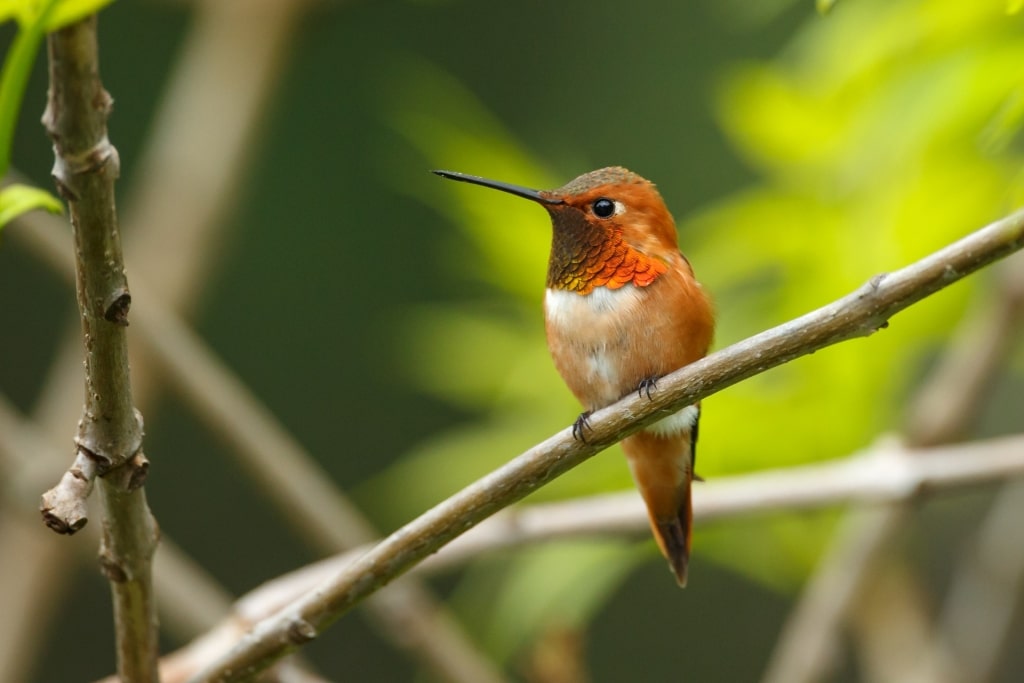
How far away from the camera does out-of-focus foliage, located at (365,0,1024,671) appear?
175 cm

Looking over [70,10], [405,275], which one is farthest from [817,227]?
[405,275]

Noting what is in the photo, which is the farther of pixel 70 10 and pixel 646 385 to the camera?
pixel 646 385

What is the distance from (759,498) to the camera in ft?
4.65

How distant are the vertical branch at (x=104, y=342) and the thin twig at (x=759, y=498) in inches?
16.2

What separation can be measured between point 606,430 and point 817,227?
1.01 meters

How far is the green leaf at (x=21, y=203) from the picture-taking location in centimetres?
73

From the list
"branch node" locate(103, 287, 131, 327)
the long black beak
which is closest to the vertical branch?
"branch node" locate(103, 287, 131, 327)

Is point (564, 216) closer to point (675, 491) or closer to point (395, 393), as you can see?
point (675, 491)

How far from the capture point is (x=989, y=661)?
194 cm

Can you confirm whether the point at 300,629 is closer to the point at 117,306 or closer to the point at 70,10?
the point at 117,306

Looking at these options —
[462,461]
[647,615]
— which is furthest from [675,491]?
[647,615]

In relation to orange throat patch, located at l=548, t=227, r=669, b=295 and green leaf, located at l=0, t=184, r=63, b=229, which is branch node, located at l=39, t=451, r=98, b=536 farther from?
orange throat patch, located at l=548, t=227, r=669, b=295

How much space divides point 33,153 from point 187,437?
123 centimetres

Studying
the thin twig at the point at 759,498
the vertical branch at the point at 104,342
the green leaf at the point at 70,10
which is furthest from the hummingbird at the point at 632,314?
the green leaf at the point at 70,10
